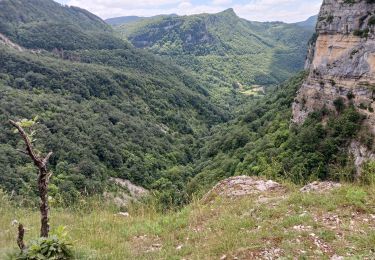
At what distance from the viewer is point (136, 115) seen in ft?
379

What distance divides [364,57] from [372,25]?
10.2ft

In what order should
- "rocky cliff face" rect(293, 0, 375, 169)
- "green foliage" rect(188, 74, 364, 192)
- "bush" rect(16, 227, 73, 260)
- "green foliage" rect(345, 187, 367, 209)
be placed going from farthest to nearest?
"rocky cliff face" rect(293, 0, 375, 169) < "green foliage" rect(188, 74, 364, 192) < "green foliage" rect(345, 187, 367, 209) < "bush" rect(16, 227, 73, 260)

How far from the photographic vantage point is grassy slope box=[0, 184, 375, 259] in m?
6.49

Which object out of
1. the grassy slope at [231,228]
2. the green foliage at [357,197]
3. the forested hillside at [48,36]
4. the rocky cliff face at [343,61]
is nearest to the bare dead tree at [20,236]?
the grassy slope at [231,228]

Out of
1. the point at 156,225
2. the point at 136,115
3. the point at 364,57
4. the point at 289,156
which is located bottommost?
the point at 136,115

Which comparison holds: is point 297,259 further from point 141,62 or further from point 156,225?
point 141,62

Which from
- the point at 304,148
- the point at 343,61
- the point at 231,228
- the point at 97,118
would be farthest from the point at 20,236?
the point at 97,118

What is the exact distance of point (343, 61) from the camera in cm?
3972

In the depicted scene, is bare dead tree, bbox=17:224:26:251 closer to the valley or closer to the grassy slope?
the valley

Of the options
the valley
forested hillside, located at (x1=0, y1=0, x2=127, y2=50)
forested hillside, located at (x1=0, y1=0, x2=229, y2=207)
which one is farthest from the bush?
forested hillside, located at (x1=0, y1=0, x2=127, y2=50)

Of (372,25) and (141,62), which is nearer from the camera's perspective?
(372,25)

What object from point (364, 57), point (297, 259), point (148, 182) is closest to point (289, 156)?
point (364, 57)

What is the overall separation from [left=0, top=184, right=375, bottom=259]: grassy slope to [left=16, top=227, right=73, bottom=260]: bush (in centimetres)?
44

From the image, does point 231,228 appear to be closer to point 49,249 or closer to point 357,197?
point 357,197
